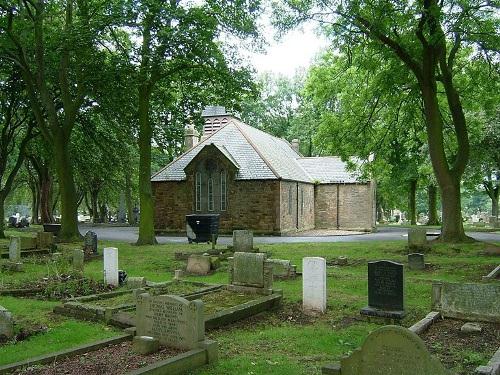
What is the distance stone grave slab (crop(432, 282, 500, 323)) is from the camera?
8.79 m

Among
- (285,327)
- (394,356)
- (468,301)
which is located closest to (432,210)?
(468,301)

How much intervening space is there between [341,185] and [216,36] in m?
20.2

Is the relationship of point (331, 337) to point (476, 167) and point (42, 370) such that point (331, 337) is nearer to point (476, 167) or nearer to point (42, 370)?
point (42, 370)

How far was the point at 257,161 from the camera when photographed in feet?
109

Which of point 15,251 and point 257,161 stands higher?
point 257,161

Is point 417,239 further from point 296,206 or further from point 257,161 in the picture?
point 296,206

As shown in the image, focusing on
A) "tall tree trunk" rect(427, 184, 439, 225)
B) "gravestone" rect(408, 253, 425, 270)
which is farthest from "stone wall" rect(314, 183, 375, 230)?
"gravestone" rect(408, 253, 425, 270)

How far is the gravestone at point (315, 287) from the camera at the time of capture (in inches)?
412

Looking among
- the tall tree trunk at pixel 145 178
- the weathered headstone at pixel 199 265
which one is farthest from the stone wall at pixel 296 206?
the weathered headstone at pixel 199 265

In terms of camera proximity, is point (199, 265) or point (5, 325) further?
point (199, 265)

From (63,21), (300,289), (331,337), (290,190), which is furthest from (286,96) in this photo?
(331,337)

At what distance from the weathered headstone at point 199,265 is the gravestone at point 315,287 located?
5589mm

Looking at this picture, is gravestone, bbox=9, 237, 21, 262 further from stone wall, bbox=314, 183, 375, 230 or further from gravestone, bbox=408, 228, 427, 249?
stone wall, bbox=314, 183, 375, 230

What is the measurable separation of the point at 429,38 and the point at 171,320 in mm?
15661
